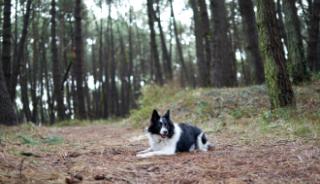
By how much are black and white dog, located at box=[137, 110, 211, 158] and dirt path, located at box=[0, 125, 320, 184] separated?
0.87ft

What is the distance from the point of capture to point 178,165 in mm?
6613

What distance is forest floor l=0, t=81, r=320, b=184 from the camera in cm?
546

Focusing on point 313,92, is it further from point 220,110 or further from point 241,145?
point 241,145

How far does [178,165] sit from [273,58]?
199 inches

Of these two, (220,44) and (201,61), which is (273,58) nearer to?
(220,44)

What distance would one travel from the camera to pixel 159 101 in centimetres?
1784

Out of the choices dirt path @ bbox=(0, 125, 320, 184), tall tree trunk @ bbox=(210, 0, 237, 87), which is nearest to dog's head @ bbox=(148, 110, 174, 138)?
dirt path @ bbox=(0, 125, 320, 184)

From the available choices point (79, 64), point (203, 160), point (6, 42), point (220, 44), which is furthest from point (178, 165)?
point (79, 64)

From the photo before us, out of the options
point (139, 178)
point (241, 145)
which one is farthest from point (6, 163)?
point (241, 145)

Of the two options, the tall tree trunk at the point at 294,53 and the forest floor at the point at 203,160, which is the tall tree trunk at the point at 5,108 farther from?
the tall tree trunk at the point at 294,53

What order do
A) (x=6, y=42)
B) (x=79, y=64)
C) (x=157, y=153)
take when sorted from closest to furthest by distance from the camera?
(x=157, y=153), (x=6, y=42), (x=79, y=64)

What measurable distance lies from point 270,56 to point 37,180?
7.23 m

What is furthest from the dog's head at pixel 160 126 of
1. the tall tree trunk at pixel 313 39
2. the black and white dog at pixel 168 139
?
the tall tree trunk at pixel 313 39

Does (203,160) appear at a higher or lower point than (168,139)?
lower
